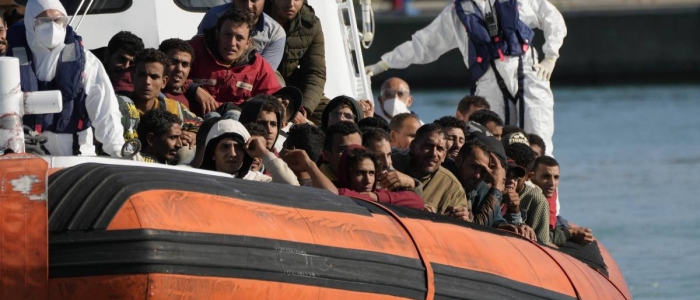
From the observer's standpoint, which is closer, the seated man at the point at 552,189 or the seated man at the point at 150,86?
the seated man at the point at 150,86

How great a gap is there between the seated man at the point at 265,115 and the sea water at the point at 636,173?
549 centimetres

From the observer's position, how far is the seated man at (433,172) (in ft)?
25.3

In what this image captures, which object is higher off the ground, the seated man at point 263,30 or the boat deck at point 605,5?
the seated man at point 263,30

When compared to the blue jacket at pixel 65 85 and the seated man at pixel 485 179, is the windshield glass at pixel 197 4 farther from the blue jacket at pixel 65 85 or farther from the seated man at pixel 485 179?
the blue jacket at pixel 65 85

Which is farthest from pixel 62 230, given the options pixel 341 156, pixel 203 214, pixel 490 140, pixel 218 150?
pixel 490 140

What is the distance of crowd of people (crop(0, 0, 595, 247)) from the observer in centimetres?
640

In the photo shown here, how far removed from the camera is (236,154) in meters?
6.60

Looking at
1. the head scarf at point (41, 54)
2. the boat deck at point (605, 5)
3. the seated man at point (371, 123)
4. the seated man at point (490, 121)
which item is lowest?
the boat deck at point (605, 5)

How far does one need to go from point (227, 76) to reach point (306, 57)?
956 millimetres

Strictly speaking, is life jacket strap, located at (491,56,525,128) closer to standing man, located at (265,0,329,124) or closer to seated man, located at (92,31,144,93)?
standing man, located at (265,0,329,124)

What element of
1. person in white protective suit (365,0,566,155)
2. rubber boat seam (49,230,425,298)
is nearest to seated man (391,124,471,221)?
rubber boat seam (49,230,425,298)

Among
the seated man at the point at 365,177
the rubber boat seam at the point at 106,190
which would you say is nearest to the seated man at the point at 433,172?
the seated man at the point at 365,177

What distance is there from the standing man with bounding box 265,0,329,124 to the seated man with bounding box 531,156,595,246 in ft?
4.35

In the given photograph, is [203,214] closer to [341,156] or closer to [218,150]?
Answer: [218,150]
